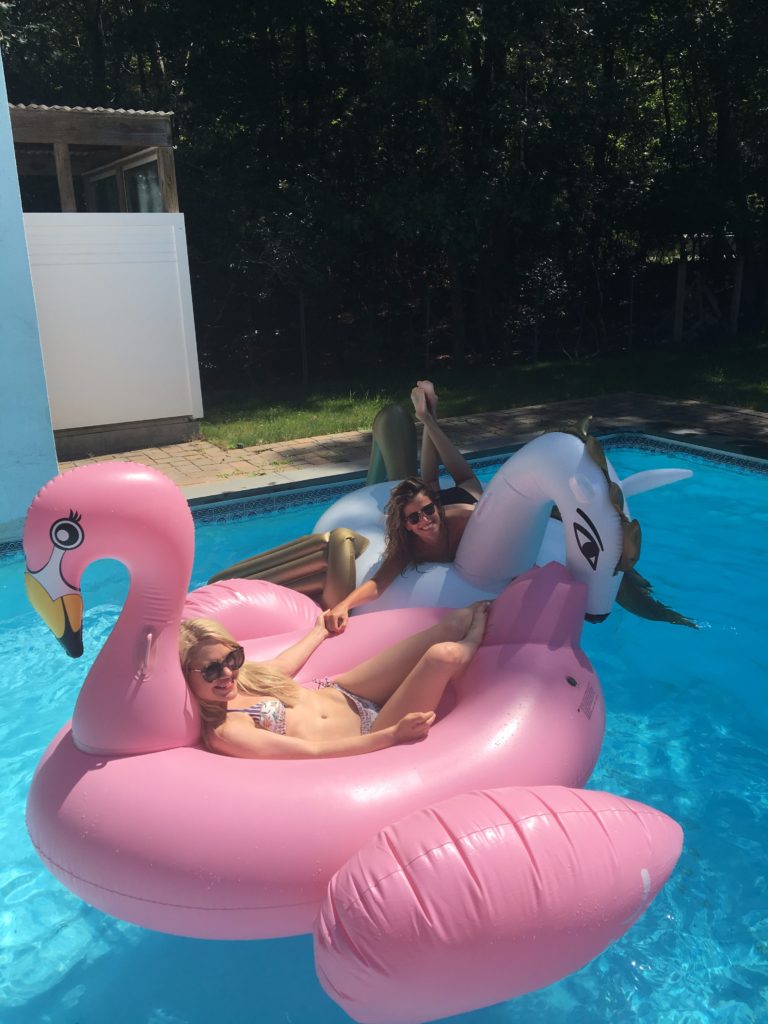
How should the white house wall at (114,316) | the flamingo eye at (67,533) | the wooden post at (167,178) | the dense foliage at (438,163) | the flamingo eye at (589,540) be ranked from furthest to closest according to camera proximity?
the dense foliage at (438,163) → the wooden post at (167,178) → the white house wall at (114,316) → the flamingo eye at (589,540) → the flamingo eye at (67,533)

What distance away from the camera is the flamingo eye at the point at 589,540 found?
3330mm

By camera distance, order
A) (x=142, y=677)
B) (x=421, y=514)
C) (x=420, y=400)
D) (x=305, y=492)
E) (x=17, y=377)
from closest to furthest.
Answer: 1. (x=142, y=677)
2. (x=421, y=514)
3. (x=420, y=400)
4. (x=17, y=377)
5. (x=305, y=492)

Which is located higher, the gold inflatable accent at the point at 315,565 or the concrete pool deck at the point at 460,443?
the gold inflatable accent at the point at 315,565

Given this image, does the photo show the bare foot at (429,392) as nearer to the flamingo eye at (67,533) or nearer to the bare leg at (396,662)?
the bare leg at (396,662)

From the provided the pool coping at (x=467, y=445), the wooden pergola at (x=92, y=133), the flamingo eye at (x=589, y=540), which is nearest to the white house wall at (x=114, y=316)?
the wooden pergola at (x=92, y=133)

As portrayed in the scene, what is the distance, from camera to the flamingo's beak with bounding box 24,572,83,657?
99.9 inches

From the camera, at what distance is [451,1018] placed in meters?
2.58

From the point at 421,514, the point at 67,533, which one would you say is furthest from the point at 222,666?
the point at 421,514

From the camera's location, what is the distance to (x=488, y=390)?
34.2ft

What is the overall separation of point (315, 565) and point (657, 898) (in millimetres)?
1965

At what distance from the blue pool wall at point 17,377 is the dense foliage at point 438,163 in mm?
5151

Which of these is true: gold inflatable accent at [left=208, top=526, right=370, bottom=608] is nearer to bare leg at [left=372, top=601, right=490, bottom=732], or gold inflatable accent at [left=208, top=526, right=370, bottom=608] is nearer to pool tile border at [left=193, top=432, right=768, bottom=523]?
bare leg at [left=372, top=601, right=490, bottom=732]

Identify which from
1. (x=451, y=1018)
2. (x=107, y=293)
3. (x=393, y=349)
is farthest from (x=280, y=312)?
(x=451, y=1018)

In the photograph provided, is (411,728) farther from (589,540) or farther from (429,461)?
(429,461)
